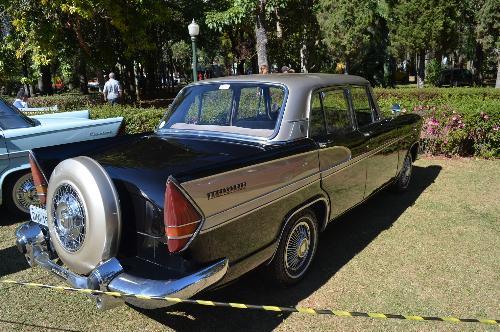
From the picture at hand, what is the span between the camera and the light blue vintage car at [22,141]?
5480mm

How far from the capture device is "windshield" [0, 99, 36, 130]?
5738 mm

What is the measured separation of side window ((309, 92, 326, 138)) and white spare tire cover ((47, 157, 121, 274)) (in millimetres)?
1949

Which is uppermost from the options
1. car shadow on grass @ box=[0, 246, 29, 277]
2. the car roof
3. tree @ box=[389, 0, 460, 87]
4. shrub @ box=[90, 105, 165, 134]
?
tree @ box=[389, 0, 460, 87]

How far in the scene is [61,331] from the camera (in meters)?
3.33

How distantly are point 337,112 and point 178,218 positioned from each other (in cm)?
240

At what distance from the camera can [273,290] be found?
12.6 feet

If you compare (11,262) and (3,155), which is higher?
(3,155)

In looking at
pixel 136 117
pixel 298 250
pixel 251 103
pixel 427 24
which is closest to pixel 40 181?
pixel 251 103

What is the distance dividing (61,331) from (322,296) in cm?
211

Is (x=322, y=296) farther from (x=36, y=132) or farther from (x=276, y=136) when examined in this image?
(x=36, y=132)

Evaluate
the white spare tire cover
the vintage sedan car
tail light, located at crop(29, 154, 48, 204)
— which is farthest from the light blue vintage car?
the white spare tire cover

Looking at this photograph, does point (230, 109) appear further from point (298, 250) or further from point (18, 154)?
point (18, 154)

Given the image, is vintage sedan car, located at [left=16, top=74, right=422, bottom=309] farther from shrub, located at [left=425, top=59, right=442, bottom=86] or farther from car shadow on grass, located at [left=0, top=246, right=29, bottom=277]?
shrub, located at [left=425, top=59, right=442, bottom=86]

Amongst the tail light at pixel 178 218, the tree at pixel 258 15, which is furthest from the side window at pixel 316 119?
the tree at pixel 258 15
